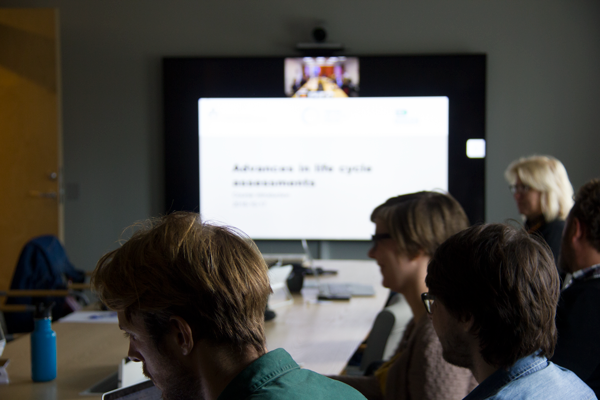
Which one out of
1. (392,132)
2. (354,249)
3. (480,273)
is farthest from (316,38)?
(480,273)

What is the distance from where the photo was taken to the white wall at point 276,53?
4480 millimetres

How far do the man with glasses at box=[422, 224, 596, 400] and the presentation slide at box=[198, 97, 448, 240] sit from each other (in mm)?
3605

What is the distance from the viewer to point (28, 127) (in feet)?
14.4

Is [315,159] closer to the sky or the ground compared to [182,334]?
closer to the sky

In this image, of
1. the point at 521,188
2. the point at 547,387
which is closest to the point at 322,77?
the point at 521,188

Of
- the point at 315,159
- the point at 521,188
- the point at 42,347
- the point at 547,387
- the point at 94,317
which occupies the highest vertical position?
the point at 315,159

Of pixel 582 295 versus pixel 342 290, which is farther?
pixel 342 290

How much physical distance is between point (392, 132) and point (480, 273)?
371cm

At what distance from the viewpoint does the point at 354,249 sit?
4.80 metres

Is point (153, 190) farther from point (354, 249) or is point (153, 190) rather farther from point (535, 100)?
point (535, 100)

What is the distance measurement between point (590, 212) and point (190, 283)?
1.31 metres

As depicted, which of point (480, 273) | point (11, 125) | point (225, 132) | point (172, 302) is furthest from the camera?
point (225, 132)

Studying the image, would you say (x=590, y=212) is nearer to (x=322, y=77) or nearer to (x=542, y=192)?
(x=542, y=192)

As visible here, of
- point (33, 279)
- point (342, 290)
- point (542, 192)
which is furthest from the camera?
point (542, 192)
